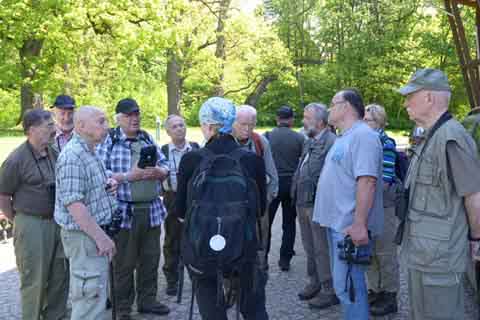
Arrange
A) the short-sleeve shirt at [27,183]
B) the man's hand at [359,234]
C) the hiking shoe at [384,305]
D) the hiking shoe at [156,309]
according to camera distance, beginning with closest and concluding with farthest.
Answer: the man's hand at [359,234] → the short-sleeve shirt at [27,183] → the hiking shoe at [384,305] → the hiking shoe at [156,309]

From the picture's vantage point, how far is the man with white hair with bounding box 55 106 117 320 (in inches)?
135

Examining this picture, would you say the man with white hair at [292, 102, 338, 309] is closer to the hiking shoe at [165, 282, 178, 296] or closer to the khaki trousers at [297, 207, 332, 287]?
the khaki trousers at [297, 207, 332, 287]

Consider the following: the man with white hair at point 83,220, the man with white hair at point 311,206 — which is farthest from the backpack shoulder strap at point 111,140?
the man with white hair at point 311,206

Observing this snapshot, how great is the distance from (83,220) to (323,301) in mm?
2650

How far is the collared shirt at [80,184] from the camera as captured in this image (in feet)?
11.3

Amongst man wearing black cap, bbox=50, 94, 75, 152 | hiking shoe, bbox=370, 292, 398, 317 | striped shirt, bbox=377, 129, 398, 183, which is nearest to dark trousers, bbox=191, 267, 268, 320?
hiking shoe, bbox=370, 292, 398, 317

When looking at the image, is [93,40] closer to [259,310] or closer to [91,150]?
[91,150]

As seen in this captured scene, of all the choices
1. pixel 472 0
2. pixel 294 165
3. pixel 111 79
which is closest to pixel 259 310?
pixel 294 165

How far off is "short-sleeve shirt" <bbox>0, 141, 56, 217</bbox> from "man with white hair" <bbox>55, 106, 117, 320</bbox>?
2.09 ft

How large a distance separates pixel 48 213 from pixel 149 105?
98.9ft

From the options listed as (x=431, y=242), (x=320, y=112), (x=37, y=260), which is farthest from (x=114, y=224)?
(x=320, y=112)

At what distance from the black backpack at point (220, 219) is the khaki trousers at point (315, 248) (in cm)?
212

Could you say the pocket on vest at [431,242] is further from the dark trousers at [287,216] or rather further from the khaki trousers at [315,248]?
the dark trousers at [287,216]

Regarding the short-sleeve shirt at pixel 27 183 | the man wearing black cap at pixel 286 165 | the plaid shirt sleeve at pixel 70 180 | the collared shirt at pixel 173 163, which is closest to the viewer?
the plaid shirt sleeve at pixel 70 180
